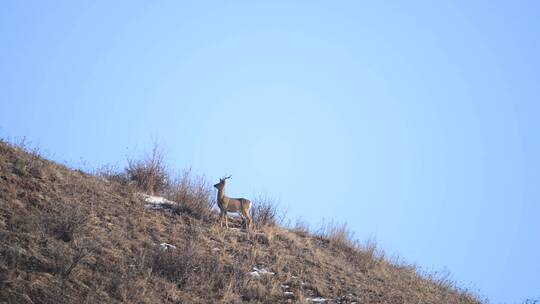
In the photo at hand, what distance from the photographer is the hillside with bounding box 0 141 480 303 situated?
28.5 ft

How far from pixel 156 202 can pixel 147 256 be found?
3842mm

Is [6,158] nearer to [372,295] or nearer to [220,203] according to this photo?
[220,203]

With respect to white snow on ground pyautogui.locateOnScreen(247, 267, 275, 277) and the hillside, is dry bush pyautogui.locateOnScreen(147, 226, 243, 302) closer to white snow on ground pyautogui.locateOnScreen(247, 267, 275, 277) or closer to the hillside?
the hillside

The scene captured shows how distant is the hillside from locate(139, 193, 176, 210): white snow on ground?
65 millimetres

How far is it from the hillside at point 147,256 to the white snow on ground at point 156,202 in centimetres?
7

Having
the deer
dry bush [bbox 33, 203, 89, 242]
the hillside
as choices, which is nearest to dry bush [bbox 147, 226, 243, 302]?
the hillside

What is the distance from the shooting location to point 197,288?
32.7ft

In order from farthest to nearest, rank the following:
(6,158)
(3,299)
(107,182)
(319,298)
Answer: (107,182)
(6,158)
(319,298)
(3,299)

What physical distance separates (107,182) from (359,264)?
6.93m

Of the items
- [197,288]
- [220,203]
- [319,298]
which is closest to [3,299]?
[197,288]

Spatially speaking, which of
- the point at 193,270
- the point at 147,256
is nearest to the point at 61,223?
the point at 147,256

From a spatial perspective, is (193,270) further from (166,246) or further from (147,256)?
(166,246)

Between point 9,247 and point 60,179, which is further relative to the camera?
point 60,179

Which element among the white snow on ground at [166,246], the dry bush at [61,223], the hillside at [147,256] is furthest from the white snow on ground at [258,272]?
the dry bush at [61,223]
